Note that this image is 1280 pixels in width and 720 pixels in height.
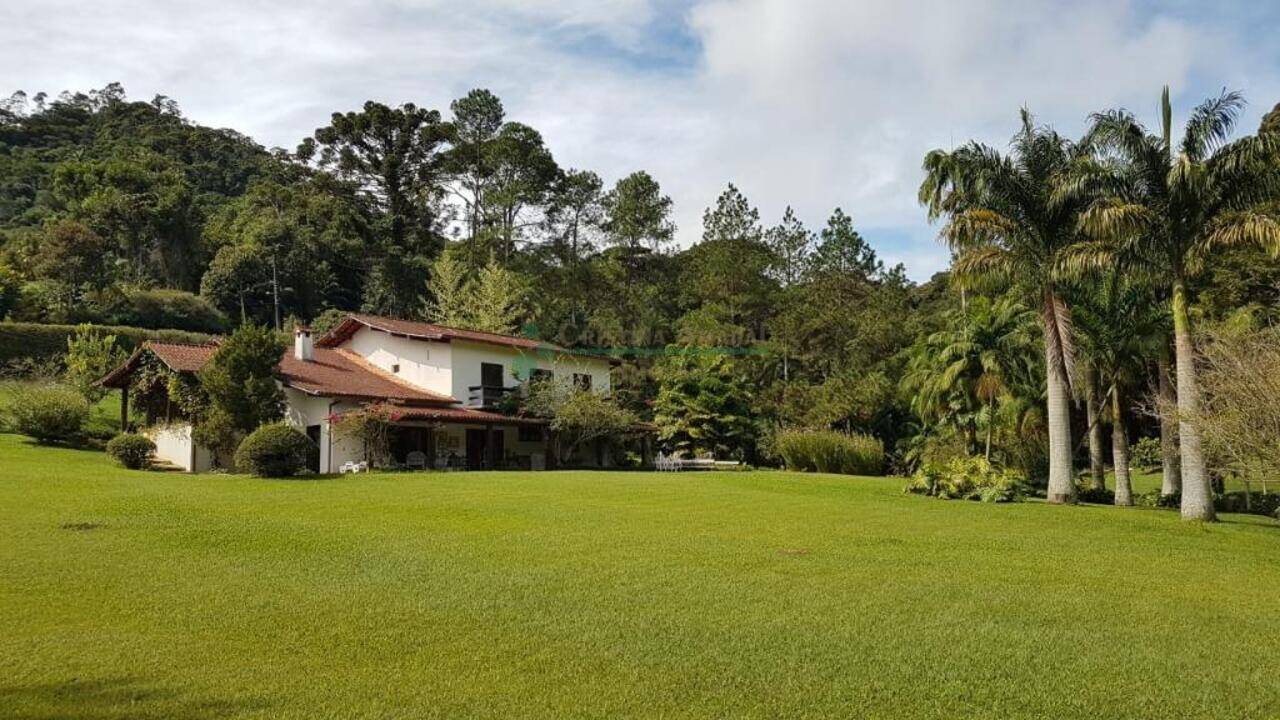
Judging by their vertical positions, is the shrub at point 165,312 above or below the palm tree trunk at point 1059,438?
above

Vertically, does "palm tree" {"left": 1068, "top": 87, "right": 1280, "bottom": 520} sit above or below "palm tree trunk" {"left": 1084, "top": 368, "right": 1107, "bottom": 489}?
above

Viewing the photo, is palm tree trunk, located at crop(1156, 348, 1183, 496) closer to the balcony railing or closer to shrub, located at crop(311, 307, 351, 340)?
the balcony railing

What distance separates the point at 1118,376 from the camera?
2759 centimetres

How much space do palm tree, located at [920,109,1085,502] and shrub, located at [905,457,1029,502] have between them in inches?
48.0

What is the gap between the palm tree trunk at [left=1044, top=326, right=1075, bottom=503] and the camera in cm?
2353

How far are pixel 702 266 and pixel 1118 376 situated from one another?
30296 mm

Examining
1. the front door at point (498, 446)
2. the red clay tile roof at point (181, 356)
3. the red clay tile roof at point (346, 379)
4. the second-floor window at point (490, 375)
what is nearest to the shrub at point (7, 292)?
the red clay tile roof at point (346, 379)

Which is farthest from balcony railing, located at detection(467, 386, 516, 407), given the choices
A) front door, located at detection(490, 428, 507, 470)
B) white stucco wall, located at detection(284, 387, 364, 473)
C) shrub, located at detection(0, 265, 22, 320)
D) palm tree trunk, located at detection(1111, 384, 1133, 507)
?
shrub, located at detection(0, 265, 22, 320)

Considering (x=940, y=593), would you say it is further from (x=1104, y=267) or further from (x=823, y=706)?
(x=1104, y=267)

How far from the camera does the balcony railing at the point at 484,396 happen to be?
117 feet

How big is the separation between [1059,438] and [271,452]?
2053 cm

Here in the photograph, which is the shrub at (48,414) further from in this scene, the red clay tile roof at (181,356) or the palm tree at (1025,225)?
the palm tree at (1025,225)

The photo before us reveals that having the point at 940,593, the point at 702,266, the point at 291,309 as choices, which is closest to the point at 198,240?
the point at 291,309

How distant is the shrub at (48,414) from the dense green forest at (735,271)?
60.2 feet
